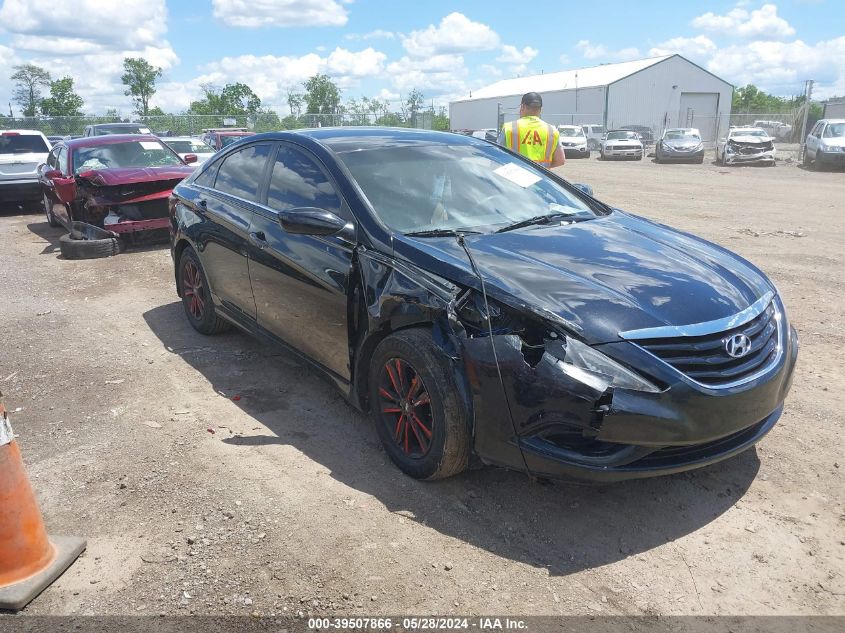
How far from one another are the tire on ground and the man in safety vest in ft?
19.0

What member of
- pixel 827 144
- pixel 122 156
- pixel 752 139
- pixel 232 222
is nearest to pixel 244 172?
pixel 232 222

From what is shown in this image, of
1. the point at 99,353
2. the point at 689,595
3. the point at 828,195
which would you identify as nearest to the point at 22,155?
the point at 99,353

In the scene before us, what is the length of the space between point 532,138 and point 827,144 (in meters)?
19.7

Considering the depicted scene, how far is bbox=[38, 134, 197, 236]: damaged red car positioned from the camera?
30.6 ft

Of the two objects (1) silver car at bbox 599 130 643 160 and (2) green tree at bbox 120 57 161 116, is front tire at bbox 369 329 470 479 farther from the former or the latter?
(2) green tree at bbox 120 57 161 116

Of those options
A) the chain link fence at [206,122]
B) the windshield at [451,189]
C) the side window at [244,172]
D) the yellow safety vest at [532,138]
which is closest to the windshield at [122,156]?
the side window at [244,172]

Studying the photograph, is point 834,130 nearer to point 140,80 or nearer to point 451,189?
point 451,189

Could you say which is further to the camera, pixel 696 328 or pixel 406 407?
pixel 406 407

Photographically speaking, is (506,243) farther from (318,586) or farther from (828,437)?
(828,437)

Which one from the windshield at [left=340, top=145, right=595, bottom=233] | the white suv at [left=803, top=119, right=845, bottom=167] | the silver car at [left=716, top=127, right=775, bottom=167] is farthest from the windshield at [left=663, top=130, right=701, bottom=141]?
the windshield at [left=340, top=145, right=595, bottom=233]

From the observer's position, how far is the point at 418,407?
130 inches

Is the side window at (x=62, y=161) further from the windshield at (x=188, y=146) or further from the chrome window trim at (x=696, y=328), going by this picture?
the chrome window trim at (x=696, y=328)

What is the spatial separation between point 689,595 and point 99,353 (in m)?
4.77

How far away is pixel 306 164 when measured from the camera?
4.21m
